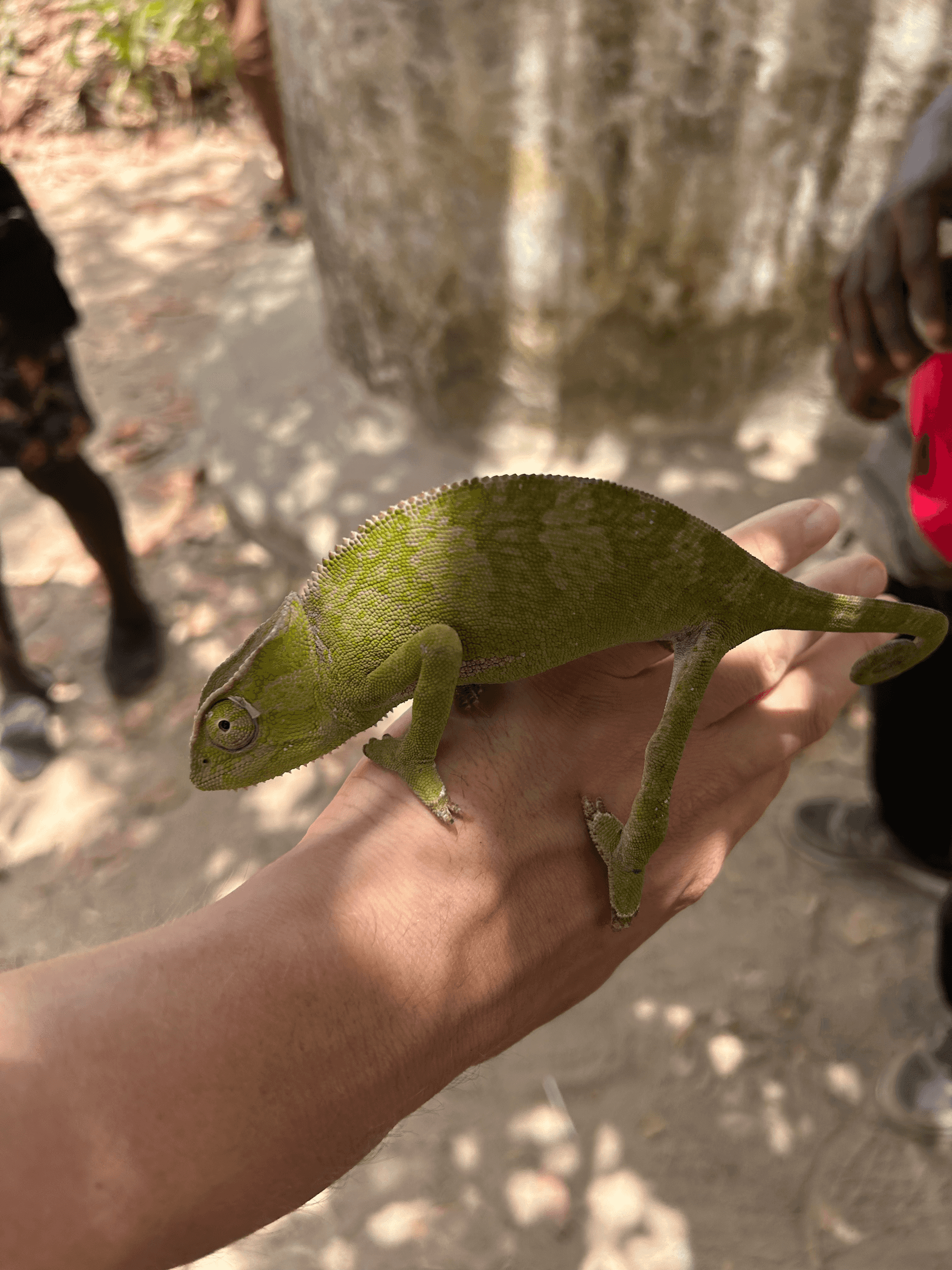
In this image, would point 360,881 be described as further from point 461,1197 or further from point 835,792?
point 835,792

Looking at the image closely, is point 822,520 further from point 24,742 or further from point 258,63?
point 258,63

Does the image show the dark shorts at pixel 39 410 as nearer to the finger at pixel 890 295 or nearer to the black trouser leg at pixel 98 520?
the black trouser leg at pixel 98 520

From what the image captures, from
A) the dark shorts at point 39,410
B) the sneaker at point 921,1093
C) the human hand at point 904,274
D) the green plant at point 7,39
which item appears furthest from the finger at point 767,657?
the green plant at point 7,39

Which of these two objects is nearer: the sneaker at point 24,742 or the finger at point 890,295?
the finger at point 890,295

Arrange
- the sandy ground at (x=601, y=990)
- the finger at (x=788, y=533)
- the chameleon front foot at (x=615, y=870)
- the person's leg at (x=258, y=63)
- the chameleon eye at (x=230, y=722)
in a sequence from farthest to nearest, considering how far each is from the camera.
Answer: the person's leg at (x=258, y=63) → the sandy ground at (x=601, y=990) → the finger at (x=788, y=533) → the chameleon front foot at (x=615, y=870) → the chameleon eye at (x=230, y=722)

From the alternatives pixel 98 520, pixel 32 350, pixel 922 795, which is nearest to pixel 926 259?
pixel 922 795

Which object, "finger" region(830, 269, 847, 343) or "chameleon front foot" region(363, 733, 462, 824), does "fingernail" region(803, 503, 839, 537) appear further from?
"chameleon front foot" region(363, 733, 462, 824)

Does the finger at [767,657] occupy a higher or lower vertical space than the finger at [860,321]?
lower

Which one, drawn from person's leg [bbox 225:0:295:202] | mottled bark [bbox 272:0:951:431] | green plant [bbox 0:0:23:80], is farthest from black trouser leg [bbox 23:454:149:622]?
green plant [bbox 0:0:23:80]
